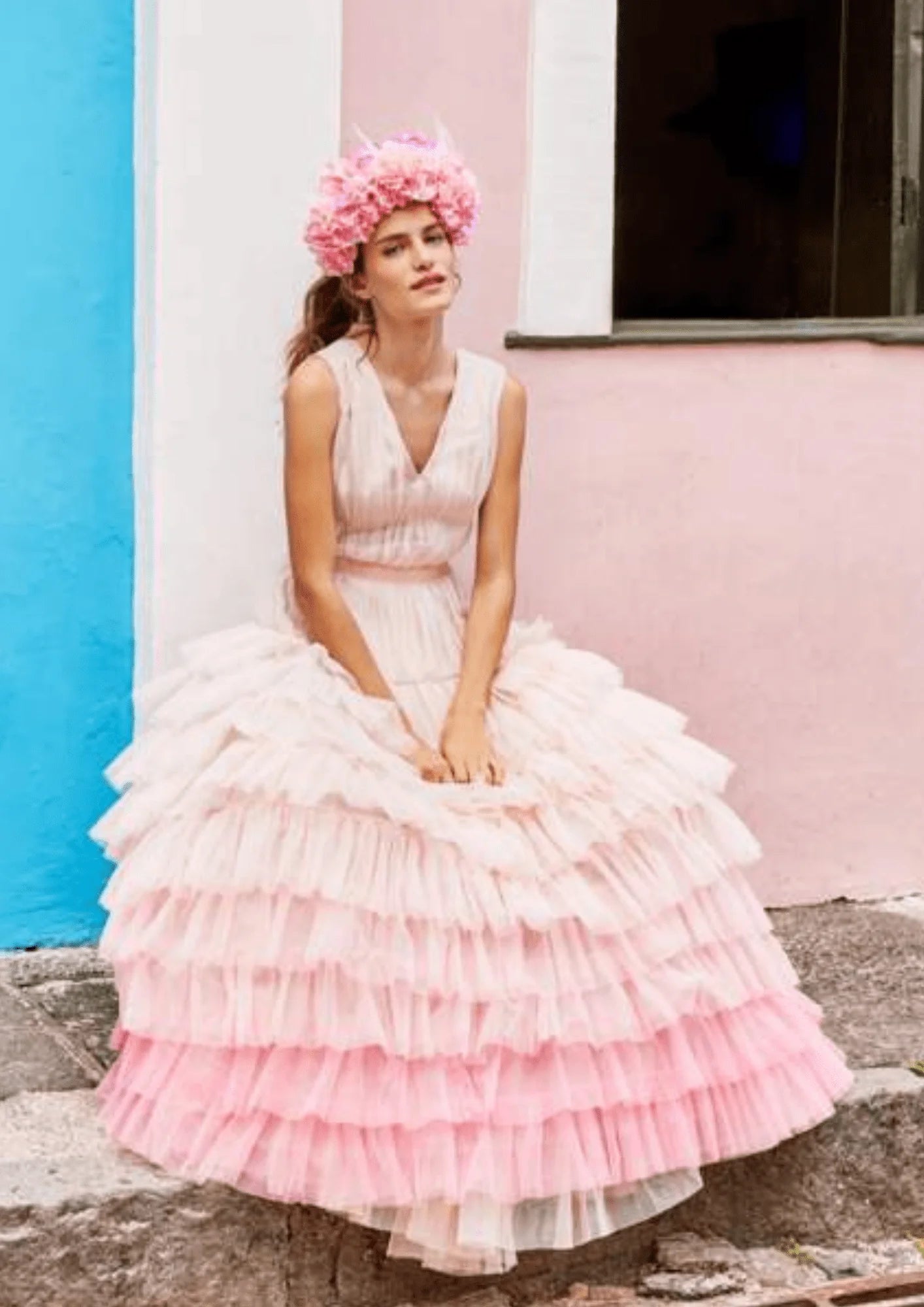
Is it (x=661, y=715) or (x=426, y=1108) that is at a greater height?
(x=661, y=715)

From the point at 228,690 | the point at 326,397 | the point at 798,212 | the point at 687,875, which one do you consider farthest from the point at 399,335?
the point at 798,212

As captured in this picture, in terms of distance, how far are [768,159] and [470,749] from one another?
3.30 m

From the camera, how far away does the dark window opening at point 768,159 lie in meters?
5.77

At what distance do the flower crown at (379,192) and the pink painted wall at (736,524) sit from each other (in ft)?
2.16

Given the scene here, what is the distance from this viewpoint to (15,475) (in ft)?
15.6

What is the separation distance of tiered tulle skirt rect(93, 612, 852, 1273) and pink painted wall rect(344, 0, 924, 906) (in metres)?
1.14

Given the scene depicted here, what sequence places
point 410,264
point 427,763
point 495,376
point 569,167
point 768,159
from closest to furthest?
point 427,763
point 410,264
point 495,376
point 569,167
point 768,159

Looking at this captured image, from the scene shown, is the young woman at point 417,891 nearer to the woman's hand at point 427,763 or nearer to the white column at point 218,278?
the woman's hand at point 427,763

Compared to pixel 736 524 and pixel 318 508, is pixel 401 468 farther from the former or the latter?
pixel 736 524

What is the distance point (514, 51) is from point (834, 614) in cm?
147

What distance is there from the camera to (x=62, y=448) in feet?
15.8

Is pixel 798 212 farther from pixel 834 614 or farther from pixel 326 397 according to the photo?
pixel 326 397

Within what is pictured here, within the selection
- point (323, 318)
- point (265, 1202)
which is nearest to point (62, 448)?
point (323, 318)

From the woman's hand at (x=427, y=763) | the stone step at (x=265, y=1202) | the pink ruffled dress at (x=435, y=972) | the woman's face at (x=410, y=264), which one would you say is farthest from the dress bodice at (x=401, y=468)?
the stone step at (x=265, y=1202)
